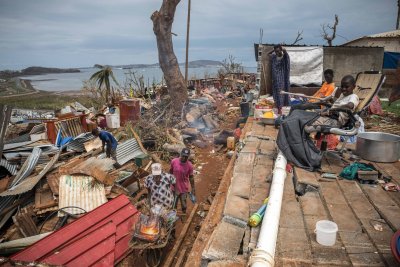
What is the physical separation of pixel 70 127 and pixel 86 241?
22.8 feet

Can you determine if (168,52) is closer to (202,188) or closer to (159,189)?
(202,188)

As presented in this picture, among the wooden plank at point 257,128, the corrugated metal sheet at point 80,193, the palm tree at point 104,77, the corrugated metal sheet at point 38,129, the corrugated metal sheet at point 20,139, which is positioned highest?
the palm tree at point 104,77

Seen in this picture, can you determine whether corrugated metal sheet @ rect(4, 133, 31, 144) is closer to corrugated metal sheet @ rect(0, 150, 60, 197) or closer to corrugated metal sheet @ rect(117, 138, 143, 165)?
corrugated metal sheet @ rect(0, 150, 60, 197)

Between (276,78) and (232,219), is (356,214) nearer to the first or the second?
(232,219)

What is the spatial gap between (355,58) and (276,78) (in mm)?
6612

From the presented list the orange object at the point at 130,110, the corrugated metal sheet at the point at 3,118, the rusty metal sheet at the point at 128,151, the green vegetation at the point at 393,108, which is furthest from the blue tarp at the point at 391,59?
the corrugated metal sheet at the point at 3,118

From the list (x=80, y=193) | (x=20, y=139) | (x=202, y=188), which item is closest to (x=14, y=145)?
(x=20, y=139)

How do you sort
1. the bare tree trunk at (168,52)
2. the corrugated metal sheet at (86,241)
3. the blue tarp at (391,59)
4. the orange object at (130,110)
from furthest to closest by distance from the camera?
the blue tarp at (391,59) → the orange object at (130,110) → the bare tree trunk at (168,52) → the corrugated metal sheet at (86,241)

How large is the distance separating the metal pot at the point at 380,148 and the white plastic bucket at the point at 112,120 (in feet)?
30.8

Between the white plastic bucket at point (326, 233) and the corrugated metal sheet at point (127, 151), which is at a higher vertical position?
the white plastic bucket at point (326, 233)

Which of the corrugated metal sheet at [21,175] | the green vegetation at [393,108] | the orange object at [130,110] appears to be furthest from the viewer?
the orange object at [130,110]

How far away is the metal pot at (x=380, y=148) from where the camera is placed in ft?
14.1

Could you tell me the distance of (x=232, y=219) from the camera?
309 cm

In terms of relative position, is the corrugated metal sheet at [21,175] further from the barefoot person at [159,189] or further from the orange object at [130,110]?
the orange object at [130,110]
